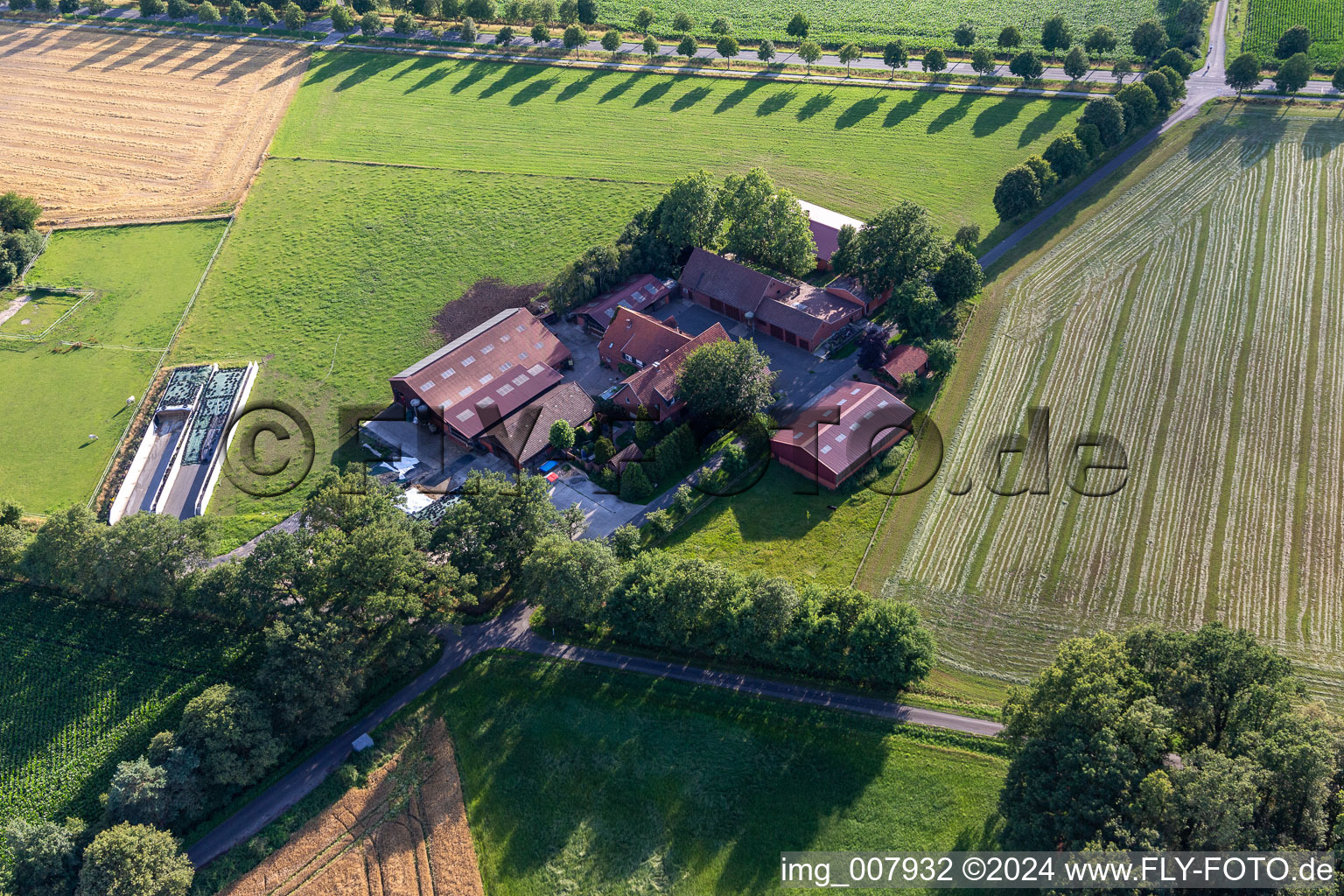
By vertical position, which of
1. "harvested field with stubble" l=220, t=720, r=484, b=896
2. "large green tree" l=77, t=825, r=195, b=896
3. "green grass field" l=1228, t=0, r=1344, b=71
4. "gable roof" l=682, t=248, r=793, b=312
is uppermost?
"green grass field" l=1228, t=0, r=1344, b=71

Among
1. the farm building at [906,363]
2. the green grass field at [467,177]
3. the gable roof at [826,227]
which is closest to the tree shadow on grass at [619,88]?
the green grass field at [467,177]

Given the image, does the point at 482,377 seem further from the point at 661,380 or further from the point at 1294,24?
the point at 1294,24

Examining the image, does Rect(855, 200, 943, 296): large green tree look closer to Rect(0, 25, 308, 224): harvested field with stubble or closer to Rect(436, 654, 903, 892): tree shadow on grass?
Rect(436, 654, 903, 892): tree shadow on grass

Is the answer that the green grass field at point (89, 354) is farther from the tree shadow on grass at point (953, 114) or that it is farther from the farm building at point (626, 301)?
the tree shadow on grass at point (953, 114)

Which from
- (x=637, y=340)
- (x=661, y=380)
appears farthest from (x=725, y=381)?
(x=637, y=340)

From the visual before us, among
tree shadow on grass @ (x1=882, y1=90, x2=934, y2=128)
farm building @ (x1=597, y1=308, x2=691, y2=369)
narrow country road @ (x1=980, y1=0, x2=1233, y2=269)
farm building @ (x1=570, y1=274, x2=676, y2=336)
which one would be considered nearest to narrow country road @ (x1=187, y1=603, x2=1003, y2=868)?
farm building @ (x1=597, y1=308, x2=691, y2=369)

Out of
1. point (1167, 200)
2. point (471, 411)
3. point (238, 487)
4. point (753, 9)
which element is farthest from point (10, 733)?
point (753, 9)
